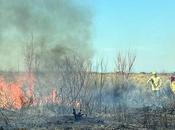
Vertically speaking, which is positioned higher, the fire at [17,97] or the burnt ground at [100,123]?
the fire at [17,97]

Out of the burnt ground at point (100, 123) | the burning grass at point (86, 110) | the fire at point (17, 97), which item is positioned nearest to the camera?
the burnt ground at point (100, 123)

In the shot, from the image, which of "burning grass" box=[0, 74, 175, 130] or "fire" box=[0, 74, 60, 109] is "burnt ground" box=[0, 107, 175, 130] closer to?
"burning grass" box=[0, 74, 175, 130]

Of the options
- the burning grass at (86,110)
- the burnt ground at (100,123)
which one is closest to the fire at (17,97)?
the burning grass at (86,110)

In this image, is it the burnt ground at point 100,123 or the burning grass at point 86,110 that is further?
the burning grass at point 86,110

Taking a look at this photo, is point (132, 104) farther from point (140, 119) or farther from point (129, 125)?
point (129, 125)

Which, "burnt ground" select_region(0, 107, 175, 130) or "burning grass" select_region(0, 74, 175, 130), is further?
"burning grass" select_region(0, 74, 175, 130)

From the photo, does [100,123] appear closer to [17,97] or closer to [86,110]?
[86,110]

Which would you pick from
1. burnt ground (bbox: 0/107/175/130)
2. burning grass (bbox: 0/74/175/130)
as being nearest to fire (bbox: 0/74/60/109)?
burning grass (bbox: 0/74/175/130)

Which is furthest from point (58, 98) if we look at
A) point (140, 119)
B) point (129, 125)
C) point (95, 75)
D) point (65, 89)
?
point (129, 125)

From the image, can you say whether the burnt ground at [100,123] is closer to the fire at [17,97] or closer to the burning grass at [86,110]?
the burning grass at [86,110]

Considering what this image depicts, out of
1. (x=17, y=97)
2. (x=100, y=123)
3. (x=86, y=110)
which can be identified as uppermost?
(x=17, y=97)

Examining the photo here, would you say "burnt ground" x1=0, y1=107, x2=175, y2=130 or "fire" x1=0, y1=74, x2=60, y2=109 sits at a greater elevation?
"fire" x1=0, y1=74, x2=60, y2=109

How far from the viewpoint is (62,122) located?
18281mm

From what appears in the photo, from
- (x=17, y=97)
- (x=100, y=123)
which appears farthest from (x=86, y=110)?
(x=100, y=123)
